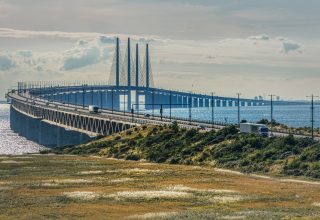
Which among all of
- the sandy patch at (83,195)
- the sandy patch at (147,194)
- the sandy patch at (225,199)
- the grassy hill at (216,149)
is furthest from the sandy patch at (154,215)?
the grassy hill at (216,149)

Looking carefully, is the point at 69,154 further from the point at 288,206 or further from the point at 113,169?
the point at 288,206

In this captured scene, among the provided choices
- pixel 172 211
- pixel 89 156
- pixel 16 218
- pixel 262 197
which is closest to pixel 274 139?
pixel 89 156

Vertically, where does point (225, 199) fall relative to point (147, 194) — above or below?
above

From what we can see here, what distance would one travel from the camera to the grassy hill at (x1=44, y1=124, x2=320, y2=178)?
94.0 meters

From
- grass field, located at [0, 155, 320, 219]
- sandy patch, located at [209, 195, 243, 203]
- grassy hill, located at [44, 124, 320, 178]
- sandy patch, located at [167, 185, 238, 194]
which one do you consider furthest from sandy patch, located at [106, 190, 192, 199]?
grassy hill, located at [44, 124, 320, 178]

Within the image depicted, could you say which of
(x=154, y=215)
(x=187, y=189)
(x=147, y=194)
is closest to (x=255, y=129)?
(x=187, y=189)

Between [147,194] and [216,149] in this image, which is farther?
[216,149]

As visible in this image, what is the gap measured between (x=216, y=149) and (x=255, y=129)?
12.0 meters

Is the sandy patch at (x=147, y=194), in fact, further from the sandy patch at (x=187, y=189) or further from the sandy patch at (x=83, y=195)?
the sandy patch at (x=187, y=189)

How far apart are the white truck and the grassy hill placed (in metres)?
1.47

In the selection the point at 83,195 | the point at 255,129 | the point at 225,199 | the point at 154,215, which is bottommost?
the point at 83,195

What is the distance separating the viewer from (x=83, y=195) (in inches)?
2751

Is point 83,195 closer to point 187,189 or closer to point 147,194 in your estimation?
point 147,194

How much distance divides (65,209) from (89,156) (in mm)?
68727
